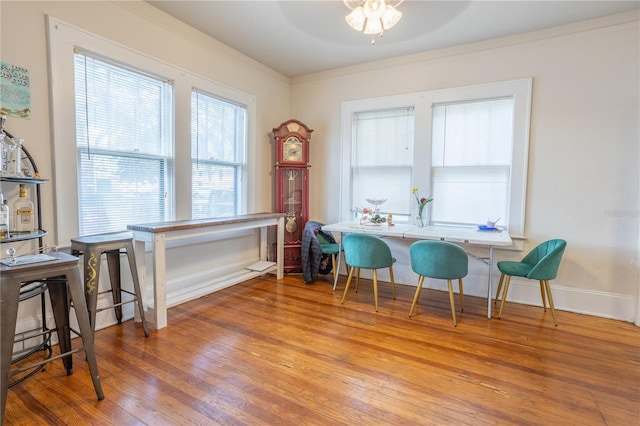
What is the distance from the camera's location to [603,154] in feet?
9.66

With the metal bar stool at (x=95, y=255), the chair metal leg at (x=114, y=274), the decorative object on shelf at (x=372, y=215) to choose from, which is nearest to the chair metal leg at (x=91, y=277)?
the metal bar stool at (x=95, y=255)

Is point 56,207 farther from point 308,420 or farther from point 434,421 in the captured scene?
point 434,421

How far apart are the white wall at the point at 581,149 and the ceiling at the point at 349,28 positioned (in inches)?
7.7

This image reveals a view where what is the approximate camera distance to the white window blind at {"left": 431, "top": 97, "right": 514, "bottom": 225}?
341cm

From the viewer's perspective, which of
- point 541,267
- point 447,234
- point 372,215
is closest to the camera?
point 541,267

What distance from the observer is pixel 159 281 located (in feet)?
8.46

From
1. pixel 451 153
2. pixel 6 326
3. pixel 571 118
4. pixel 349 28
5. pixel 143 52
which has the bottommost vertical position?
pixel 6 326

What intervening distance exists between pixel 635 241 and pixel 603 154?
85 centimetres

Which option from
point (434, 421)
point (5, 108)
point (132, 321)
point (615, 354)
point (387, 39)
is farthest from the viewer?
point (387, 39)

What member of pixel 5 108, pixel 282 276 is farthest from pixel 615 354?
pixel 5 108

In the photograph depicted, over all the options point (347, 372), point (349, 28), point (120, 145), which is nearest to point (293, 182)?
point (349, 28)

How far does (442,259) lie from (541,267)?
0.84 m

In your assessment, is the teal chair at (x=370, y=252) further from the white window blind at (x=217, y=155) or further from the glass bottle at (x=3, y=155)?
the glass bottle at (x=3, y=155)

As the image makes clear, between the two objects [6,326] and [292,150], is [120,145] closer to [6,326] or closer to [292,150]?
[6,326]
